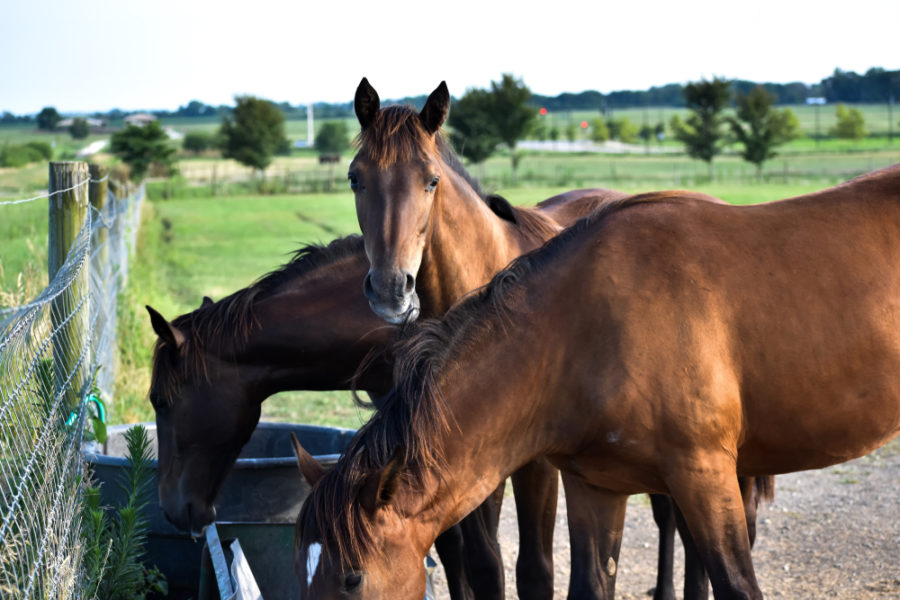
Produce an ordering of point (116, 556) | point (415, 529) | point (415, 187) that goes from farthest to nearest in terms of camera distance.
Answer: point (415, 187)
point (116, 556)
point (415, 529)

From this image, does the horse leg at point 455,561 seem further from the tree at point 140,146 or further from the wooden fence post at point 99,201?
the tree at point 140,146

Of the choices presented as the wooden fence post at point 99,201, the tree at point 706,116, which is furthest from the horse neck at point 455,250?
the tree at point 706,116

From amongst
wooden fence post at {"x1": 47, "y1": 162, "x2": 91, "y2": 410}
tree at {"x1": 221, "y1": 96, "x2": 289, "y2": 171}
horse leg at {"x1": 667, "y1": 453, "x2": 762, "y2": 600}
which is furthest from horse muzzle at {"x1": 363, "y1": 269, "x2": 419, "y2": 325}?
tree at {"x1": 221, "y1": 96, "x2": 289, "y2": 171}

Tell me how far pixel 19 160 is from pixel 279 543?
648 inches

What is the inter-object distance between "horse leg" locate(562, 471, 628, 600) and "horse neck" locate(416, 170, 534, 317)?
3.22ft

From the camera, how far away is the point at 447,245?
11.9 ft

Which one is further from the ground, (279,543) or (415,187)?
(415,187)

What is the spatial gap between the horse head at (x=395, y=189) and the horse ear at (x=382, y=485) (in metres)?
0.91

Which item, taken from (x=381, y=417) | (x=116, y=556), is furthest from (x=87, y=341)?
(x=381, y=417)

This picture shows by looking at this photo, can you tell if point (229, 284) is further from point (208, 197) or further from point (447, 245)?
point (208, 197)

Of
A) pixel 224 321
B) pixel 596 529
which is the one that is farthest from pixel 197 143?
pixel 596 529

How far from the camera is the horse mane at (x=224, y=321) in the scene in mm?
3729

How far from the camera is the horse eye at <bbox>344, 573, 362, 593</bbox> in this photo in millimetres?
2311

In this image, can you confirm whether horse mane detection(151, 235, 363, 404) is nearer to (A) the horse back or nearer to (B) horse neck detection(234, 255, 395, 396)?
(B) horse neck detection(234, 255, 395, 396)
